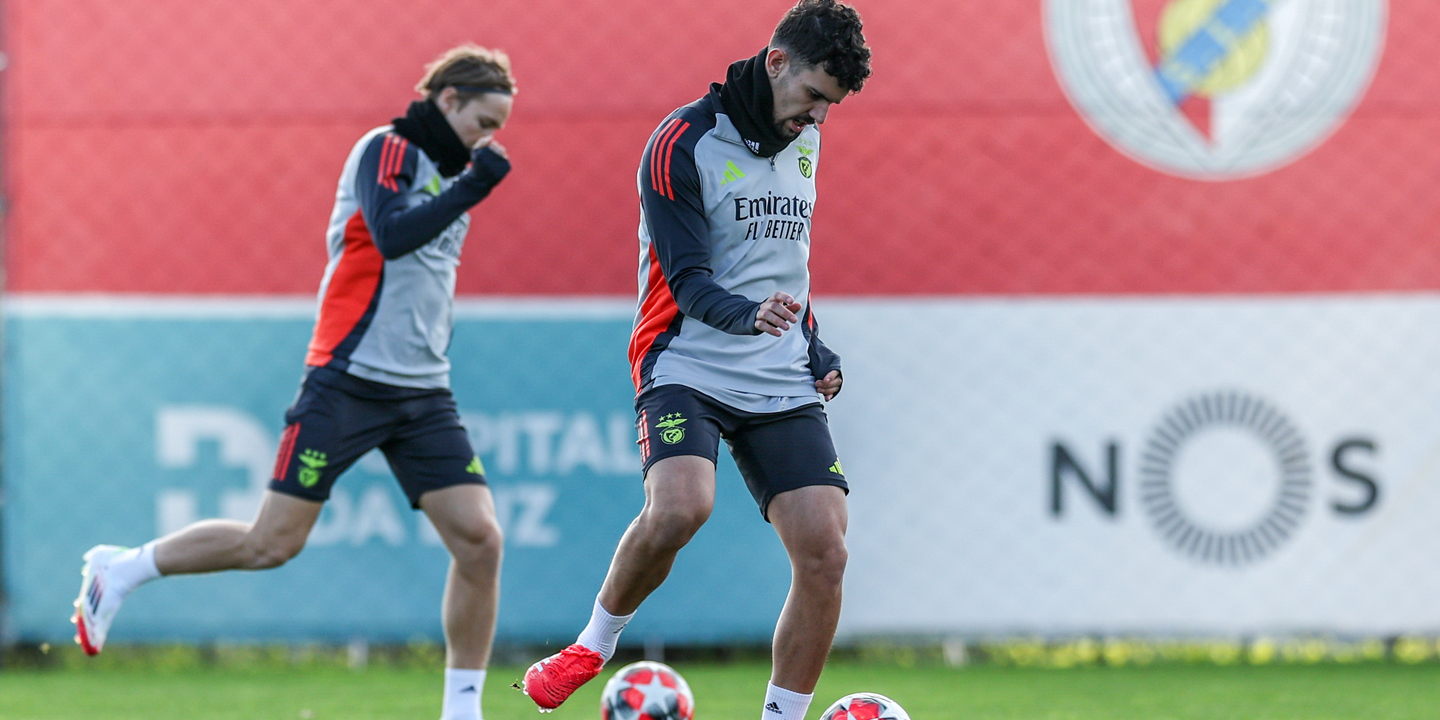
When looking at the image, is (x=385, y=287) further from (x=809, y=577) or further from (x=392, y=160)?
(x=809, y=577)

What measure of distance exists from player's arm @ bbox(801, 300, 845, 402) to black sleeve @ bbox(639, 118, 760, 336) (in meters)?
0.39

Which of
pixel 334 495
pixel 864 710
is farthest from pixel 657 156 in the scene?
pixel 334 495

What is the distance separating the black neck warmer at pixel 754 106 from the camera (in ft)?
10.2

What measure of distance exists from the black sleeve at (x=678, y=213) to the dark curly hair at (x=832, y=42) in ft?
1.06

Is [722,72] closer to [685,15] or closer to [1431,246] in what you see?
[685,15]

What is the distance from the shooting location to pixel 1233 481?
17.6 ft

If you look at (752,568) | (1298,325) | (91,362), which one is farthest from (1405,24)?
(91,362)

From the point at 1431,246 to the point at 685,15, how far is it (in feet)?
10.4

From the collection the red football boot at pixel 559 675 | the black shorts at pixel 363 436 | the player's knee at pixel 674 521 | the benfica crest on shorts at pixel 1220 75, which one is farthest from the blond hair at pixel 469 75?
the benfica crest on shorts at pixel 1220 75

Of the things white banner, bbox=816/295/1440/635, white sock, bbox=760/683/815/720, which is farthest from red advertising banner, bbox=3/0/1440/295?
white sock, bbox=760/683/815/720

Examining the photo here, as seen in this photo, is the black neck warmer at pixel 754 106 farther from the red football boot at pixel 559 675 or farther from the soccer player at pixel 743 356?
the red football boot at pixel 559 675

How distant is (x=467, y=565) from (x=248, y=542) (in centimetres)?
63

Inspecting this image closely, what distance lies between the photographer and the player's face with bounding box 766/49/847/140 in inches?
118

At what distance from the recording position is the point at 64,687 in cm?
504
